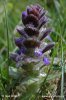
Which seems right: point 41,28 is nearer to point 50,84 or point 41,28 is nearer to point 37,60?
point 37,60

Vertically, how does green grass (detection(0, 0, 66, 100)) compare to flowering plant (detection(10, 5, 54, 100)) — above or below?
below

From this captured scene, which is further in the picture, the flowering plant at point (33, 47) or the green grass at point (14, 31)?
the green grass at point (14, 31)

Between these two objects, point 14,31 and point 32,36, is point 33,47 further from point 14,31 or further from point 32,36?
point 14,31

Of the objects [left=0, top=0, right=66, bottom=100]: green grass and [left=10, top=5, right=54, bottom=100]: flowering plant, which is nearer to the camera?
[left=10, top=5, right=54, bottom=100]: flowering plant

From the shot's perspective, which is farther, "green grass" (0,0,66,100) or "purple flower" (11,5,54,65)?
"green grass" (0,0,66,100)

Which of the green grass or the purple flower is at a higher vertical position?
the purple flower

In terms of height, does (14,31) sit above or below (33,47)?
below

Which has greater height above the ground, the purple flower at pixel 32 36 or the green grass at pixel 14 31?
the purple flower at pixel 32 36

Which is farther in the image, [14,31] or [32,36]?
[14,31]

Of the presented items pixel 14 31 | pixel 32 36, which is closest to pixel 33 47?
pixel 32 36

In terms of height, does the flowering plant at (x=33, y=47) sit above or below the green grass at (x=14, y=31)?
above

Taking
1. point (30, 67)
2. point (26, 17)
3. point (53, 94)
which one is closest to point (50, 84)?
point (53, 94)
